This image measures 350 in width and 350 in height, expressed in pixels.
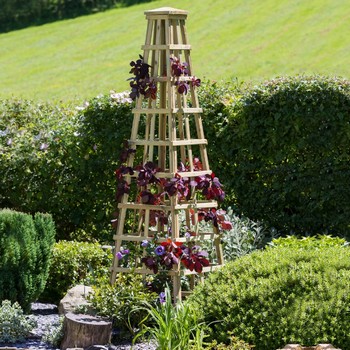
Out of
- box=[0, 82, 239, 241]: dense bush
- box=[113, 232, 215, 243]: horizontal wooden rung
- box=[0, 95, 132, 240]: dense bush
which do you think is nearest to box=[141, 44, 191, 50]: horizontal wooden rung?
box=[113, 232, 215, 243]: horizontal wooden rung

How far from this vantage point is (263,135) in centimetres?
864

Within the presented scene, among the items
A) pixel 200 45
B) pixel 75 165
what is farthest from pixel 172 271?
pixel 200 45

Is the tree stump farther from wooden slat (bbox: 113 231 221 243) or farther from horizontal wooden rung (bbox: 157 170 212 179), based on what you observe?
horizontal wooden rung (bbox: 157 170 212 179)

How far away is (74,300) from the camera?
273 inches

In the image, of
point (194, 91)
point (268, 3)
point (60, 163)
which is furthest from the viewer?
point (268, 3)

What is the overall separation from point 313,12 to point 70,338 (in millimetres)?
21111

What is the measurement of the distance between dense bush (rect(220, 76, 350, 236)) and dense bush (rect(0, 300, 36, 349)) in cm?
283

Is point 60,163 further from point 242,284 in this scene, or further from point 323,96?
point 242,284

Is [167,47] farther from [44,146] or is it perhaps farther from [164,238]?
[44,146]

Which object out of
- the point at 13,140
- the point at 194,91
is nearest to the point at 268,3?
the point at 13,140

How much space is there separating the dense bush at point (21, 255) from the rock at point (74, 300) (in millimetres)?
445

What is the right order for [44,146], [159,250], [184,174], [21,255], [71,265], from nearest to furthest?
1. [159,250]
2. [184,174]
3. [21,255]
4. [71,265]
5. [44,146]

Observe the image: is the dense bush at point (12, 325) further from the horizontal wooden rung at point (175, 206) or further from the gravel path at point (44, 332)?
the horizontal wooden rung at point (175, 206)

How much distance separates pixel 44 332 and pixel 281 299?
2.02 meters
